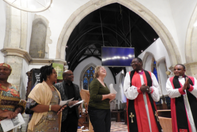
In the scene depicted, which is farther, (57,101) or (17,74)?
(17,74)

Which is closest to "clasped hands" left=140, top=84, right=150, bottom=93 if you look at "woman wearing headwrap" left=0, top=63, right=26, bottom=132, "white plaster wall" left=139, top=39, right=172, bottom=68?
"woman wearing headwrap" left=0, top=63, right=26, bottom=132

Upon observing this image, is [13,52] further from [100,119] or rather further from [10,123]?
[100,119]

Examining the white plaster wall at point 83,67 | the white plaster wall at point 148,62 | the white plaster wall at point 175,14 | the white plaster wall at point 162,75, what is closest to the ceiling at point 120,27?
the white plaster wall at point 148,62

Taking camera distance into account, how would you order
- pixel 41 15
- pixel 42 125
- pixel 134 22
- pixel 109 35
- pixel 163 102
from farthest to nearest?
pixel 109 35
pixel 134 22
pixel 163 102
pixel 41 15
pixel 42 125

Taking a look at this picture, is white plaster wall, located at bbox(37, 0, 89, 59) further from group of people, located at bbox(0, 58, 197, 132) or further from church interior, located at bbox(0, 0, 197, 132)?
group of people, located at bbox(0, 58, 197, 132)

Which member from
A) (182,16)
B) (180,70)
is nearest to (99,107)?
(180,70)

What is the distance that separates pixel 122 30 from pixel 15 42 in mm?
7616

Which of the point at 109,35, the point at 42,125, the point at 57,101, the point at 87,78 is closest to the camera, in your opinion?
the point at 42,125

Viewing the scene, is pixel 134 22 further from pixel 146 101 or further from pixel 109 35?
pixel 146 101

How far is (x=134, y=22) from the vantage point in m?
8.48

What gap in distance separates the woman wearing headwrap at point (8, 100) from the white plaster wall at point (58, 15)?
3125mm

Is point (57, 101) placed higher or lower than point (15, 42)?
lower

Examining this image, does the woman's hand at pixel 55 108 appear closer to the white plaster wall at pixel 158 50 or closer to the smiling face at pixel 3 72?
the smiling face at pixel 3 72

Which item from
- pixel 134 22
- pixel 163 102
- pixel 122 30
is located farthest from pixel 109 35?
pixel 163 102
